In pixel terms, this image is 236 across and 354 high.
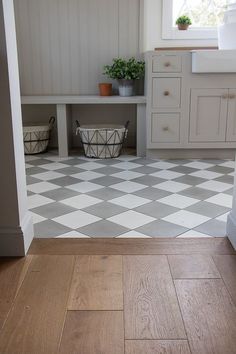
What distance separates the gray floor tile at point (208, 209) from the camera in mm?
2039

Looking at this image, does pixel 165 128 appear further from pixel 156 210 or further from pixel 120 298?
pixel 120 298

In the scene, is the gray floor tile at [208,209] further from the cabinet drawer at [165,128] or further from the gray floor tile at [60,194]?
the cabinet drawer at [165,128]

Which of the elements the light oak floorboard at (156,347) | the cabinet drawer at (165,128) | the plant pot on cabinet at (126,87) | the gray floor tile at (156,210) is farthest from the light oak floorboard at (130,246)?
the plant pot on cabinet at (126,87)

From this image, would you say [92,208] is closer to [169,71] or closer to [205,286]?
[205,286]

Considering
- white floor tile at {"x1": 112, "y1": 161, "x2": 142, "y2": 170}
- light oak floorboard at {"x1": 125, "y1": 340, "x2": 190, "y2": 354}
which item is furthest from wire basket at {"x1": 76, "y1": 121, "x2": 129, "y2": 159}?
light oak floorboard at {"x1": 125, "y1": 340, "x2": 190, "y2": 354}

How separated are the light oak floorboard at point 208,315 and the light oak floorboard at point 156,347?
0.09ft

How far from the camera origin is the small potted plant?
3.49 metres

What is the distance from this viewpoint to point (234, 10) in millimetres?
2891

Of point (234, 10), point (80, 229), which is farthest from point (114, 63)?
point (80, 229)

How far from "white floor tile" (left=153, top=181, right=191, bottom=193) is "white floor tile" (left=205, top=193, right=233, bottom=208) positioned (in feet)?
0.78

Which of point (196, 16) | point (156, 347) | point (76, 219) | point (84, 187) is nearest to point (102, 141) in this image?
point (84, 187)

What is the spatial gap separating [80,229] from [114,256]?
13.1 inches

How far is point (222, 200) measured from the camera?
2240 mm

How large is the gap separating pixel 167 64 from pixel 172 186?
113cm
